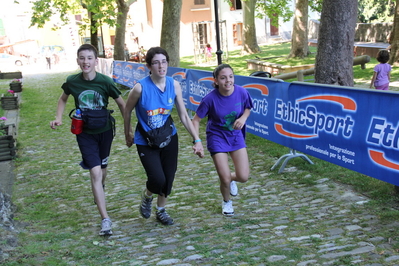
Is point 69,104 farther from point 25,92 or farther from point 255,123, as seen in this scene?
point 255,123

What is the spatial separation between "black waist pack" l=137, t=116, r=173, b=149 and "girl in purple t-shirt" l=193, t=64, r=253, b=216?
15.5 inches

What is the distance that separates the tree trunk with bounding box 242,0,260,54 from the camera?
33312mm

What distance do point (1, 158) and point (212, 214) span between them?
17.6ft

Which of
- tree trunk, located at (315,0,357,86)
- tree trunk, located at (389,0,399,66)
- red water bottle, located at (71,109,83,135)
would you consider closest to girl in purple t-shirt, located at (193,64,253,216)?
red water bottle, located at (71,109,83,135)

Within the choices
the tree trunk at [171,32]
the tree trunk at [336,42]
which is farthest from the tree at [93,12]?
the tree trunk at [336,42]

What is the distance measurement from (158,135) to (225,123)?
2.80 ft

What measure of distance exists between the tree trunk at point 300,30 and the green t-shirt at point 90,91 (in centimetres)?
2123

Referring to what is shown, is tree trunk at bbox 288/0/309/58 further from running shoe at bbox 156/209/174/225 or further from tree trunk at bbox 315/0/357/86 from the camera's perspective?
running shoe at bbox 156/209/174/225

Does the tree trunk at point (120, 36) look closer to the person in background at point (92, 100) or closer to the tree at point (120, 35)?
the tree at point (120, 35)

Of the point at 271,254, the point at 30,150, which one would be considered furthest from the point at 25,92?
the point at 271,254

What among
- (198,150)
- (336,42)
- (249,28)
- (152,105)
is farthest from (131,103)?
(249,28)

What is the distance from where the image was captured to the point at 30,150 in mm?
9945

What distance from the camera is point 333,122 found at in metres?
5.80

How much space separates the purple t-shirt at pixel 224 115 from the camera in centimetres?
514
